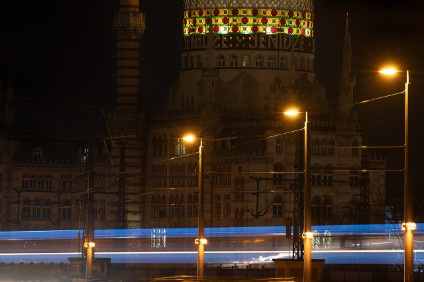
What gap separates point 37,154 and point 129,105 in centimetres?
1774

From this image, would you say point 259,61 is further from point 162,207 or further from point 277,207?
point 277,207

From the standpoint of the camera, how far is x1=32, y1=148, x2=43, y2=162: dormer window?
16400 cm

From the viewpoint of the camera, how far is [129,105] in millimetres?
148875

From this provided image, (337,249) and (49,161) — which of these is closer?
(337,249)

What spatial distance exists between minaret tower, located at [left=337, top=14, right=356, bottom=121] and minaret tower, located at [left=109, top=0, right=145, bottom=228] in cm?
1419

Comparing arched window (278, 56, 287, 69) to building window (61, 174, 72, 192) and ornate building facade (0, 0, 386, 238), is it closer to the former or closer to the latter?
ornate building facade (0, 0, 386, 238)

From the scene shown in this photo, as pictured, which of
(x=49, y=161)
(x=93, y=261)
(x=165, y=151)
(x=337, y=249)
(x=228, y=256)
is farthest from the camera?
(x=49, y=161)

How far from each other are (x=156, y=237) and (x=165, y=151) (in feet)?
45.5

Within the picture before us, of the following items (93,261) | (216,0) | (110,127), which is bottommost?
(93,261)

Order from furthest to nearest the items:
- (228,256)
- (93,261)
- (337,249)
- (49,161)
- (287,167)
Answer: (49,161) → (287,167) → (228,256) → (337,249) → (93,261)

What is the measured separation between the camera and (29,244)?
137125 millimetres

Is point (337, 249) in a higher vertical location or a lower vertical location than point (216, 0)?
lower

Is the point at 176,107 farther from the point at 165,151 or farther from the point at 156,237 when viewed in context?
the point at 156,237

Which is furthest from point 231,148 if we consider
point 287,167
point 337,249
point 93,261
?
point 93,261
